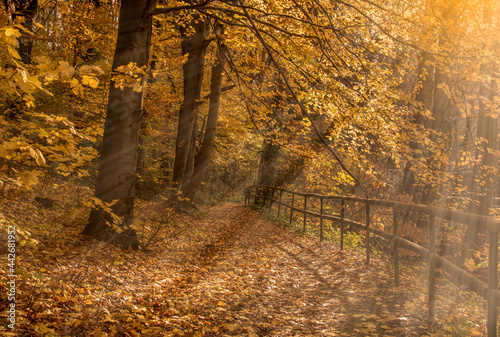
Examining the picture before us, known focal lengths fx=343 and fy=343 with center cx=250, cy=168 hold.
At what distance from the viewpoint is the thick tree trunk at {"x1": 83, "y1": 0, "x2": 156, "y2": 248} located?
224 inches

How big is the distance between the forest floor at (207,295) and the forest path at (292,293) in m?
0.01

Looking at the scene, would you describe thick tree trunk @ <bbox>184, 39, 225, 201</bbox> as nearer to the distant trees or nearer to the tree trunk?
the distant trees

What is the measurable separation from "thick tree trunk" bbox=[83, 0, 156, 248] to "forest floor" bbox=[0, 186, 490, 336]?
73cm

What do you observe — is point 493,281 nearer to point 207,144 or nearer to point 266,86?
point 266,86

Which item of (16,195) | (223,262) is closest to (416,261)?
(223,262)

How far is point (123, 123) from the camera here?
5758mm

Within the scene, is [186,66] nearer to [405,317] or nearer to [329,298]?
[329,298]

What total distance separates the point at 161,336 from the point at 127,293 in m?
1.23

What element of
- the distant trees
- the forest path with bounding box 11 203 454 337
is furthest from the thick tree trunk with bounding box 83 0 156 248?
the forest path with bounding box 11 203 454 337

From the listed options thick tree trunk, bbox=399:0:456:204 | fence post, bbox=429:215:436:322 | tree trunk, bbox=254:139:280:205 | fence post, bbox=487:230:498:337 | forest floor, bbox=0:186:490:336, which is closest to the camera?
fence post, bbox=487:230:498:337

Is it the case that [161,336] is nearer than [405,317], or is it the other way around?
[161,336]

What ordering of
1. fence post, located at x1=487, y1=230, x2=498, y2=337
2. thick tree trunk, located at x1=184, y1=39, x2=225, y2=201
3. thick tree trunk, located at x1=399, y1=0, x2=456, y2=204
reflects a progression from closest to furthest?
fence post, located at x1=487, y1=230, x2=498, y2=337, thick tree trunk, located at x1=399, y1=0, x2=456, y2=204, thick tree trunk, located at x1=184, y1=39, x2=225, y2=201

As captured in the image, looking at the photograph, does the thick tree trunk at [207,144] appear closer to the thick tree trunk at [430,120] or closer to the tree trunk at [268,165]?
the tree trunk at [268,165]

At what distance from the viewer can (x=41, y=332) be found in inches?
A: 105
